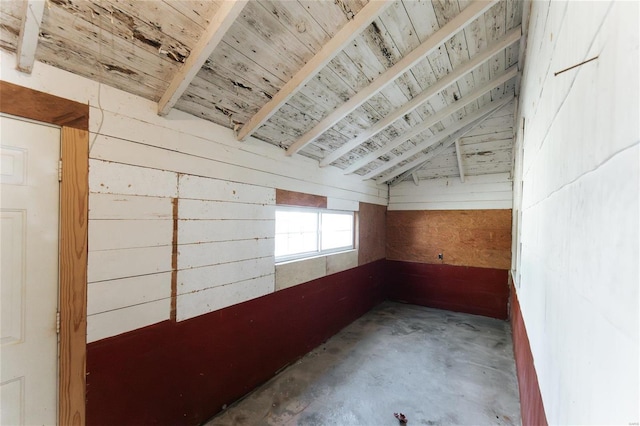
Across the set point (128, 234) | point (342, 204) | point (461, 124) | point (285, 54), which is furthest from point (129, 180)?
point (461, 124)

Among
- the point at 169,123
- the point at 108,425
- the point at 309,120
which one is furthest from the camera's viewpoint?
the point at 309,120

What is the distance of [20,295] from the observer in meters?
1.33

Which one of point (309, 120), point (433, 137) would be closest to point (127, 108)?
point (309, 120)

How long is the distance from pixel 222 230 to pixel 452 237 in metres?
4.03

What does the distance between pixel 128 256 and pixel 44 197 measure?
50 cm

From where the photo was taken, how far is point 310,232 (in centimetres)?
342

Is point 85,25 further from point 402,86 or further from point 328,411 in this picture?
point 328,411

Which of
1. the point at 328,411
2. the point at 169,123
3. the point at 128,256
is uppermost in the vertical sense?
the point at 169,123

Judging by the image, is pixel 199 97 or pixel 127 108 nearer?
pixel 127 108

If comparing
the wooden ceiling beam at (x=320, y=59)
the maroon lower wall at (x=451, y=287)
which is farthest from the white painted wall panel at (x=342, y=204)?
the maroon lower wall at (x=451, y=287)

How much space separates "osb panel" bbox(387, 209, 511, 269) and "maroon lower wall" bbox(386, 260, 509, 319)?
0.43ft

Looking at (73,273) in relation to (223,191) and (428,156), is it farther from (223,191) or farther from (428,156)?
(428,156)

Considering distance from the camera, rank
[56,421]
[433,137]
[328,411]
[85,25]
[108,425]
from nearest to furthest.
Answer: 1. [85,25]
2. [56,421]
3. [108,425]
4. [328,411]
5. [433,137]

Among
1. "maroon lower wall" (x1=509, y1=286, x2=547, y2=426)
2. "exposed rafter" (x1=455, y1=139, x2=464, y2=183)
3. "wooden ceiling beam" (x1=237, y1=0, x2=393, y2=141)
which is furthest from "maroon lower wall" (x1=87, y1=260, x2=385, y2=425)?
"exposed rafter" (x1=455, y1=139, x2=464, y2=183)
